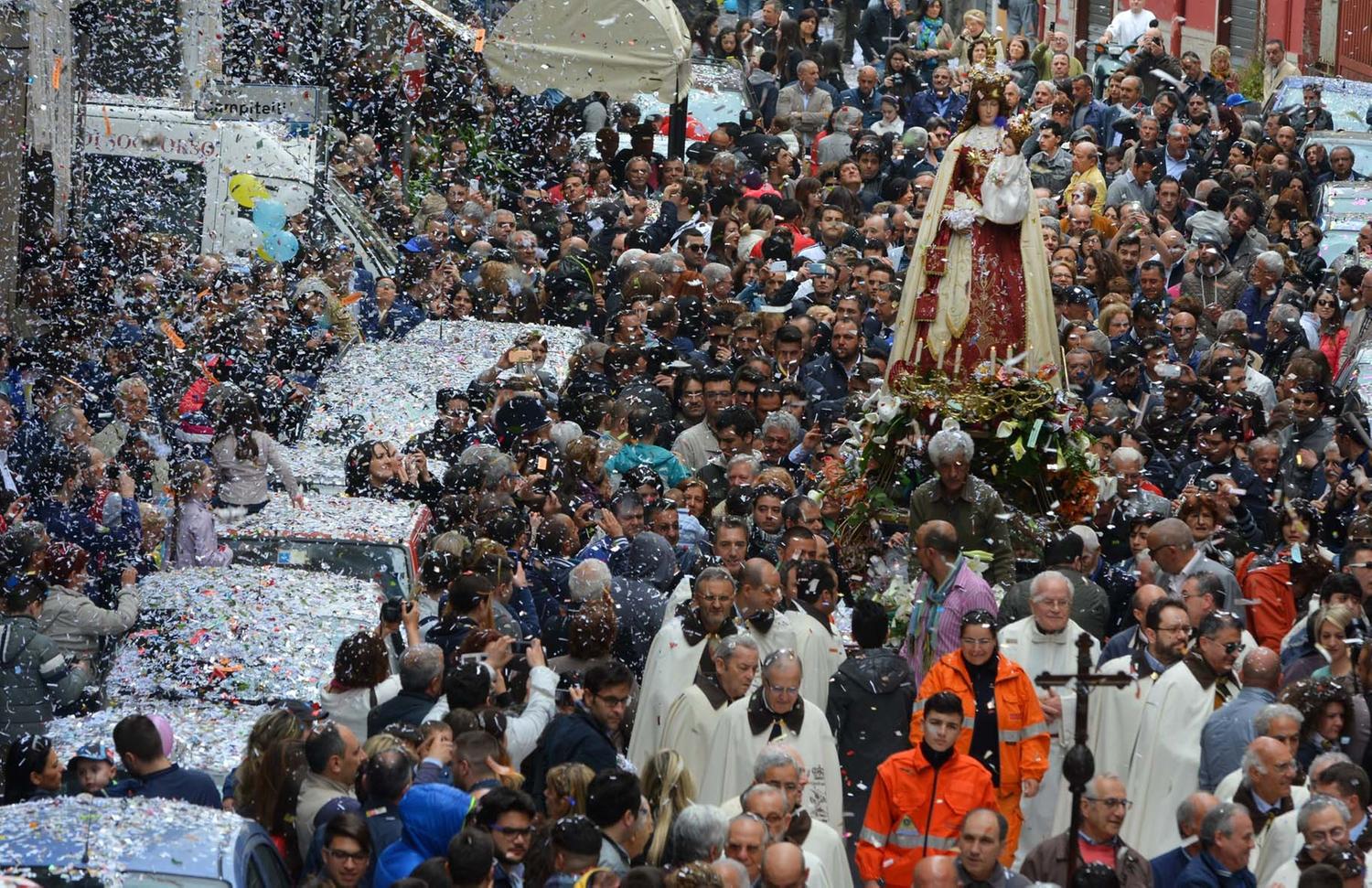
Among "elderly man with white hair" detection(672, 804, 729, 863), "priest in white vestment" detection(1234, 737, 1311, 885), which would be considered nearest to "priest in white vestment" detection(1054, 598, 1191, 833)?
"priest in white vestment" detection(1234, 737, 1311, 885)

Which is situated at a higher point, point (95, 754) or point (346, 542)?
point (95, 754)

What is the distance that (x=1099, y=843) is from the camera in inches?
426

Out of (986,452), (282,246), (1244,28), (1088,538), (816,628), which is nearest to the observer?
(816,628)

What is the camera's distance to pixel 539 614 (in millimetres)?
14516

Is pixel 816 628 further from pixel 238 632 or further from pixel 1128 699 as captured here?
pixel 238 632

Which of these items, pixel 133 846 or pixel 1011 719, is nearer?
pixel 133 846

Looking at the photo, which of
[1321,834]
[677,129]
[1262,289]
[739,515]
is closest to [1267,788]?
[1321,834]

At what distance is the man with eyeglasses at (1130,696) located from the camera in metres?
12.5

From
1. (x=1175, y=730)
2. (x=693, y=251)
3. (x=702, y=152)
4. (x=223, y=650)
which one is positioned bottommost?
(x=223, y=650)

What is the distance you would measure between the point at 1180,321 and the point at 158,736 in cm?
1013

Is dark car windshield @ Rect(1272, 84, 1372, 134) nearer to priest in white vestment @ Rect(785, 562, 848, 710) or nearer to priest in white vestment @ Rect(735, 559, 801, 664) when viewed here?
priest in white vestment @ Rect(785, 562, 848, 710)

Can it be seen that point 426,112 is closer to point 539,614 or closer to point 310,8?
point 310,8

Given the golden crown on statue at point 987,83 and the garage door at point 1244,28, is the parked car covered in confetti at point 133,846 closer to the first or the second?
the golden crown on statue at point 987,83

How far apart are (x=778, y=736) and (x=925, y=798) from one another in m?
0.85
